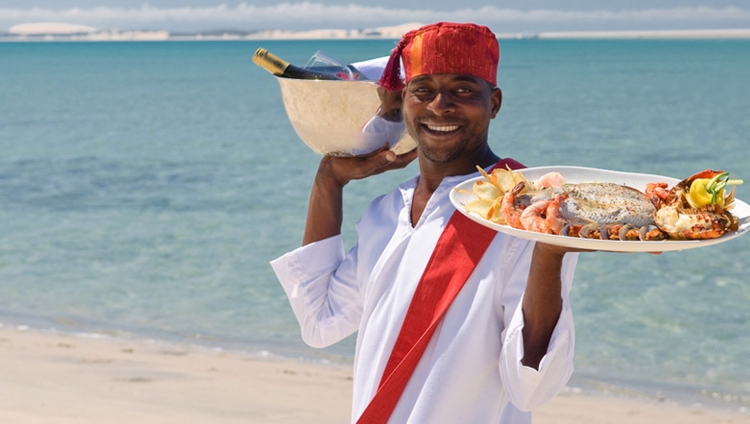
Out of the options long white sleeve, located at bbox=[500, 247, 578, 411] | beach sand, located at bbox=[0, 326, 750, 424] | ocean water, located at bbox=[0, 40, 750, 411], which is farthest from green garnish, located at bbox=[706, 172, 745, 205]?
ocean water, located at bbox=[0, 40, 750, 411]

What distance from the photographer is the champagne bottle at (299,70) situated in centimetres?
246

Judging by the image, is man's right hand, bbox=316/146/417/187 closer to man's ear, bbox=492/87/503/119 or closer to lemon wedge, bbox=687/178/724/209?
man's ear, bbox=492/87/503/119

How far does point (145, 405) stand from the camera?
233 inches

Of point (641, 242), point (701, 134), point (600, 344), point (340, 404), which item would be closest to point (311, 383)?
point (340, 404)

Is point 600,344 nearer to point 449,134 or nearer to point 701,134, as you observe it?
point 449,134

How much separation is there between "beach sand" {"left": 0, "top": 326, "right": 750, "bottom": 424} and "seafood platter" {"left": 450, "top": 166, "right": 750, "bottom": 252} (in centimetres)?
409

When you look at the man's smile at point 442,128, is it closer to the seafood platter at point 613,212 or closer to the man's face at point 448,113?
the man's face at point 448,113

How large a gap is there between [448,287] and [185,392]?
4.56 m

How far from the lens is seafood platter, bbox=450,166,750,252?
5.24 feet

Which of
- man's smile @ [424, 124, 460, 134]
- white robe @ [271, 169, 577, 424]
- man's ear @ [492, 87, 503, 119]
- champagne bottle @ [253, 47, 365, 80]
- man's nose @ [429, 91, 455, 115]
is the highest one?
man's nose @ [429, 91, 455, 115]

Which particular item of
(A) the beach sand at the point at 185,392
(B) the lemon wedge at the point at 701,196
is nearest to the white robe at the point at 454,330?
(B) the lemon wedge at the point at 701,196

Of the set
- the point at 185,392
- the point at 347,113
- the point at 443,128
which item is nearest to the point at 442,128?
the point at 443,128

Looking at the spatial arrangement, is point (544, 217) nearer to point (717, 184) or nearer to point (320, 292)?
point (717, 184)

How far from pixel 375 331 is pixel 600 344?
5540 millimetres
